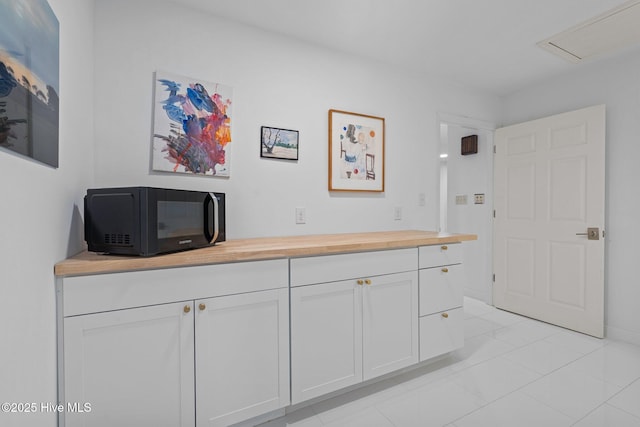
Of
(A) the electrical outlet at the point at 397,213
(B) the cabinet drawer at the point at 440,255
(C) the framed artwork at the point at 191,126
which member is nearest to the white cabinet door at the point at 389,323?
(B) the cabinet drawer at the point at 440,255

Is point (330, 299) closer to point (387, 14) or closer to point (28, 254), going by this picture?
point (28, 254)

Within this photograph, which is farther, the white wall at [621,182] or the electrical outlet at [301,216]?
the white wall at [621,182]

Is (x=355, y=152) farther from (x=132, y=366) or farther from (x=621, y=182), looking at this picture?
(x=621, y=182)

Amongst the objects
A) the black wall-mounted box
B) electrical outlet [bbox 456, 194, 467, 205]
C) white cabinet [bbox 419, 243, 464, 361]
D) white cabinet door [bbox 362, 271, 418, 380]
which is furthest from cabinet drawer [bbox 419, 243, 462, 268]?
the black wall-mounted box

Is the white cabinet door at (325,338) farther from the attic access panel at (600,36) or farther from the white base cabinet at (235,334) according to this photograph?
the attic access panel at (600,36)

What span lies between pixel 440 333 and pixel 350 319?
0.79 meters

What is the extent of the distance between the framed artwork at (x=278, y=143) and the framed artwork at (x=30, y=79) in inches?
43.5

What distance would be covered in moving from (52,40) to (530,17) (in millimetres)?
2602

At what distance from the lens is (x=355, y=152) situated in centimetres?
238

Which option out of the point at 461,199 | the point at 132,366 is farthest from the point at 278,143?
the point at 461,199

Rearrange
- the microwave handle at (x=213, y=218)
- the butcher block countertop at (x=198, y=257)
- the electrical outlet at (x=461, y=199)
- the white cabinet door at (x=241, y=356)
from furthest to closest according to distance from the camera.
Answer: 1. the electrical outlet at (x=461, y=199)
2. the microwave handle at (x=213, y=218)
3. the white cabinet door at (x=241, y=356)
4. the butcher block countertop at (x=198, y=257)

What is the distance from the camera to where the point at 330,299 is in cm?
162

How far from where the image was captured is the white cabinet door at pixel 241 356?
4.33ft

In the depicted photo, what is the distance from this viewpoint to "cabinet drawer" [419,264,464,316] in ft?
6.44
